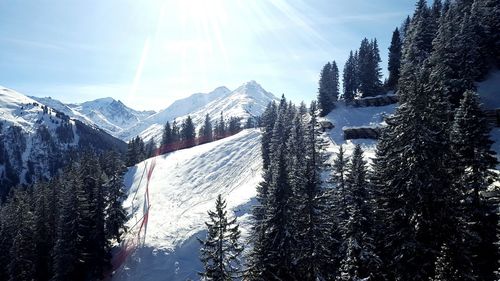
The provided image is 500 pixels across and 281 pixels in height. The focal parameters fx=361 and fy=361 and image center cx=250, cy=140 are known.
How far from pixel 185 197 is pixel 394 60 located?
203ft

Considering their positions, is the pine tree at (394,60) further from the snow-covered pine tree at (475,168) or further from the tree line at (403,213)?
the tree line at (403,213)

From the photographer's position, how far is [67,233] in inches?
1818

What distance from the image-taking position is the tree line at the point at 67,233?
46.3 metres

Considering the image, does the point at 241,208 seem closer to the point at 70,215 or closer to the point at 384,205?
the point at 70,215

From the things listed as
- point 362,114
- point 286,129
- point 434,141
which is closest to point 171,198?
point 286,129

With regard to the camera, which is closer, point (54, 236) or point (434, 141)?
point (434, 141)

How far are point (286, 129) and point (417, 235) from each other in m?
41.8

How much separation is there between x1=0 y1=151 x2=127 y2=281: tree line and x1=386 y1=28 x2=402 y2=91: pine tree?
2710 inches

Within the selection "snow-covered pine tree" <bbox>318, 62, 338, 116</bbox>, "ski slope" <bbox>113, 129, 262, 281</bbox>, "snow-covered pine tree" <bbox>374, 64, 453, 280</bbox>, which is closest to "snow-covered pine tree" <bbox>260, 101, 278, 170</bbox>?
"ski slope" <bbox>113, 129, 262, 281</bbox>

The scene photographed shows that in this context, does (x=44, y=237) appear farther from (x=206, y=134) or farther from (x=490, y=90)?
(x=206, y=134)

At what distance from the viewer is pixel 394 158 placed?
89.9 ft

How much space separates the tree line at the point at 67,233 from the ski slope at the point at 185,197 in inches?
211

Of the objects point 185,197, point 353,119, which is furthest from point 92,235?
point 353,119

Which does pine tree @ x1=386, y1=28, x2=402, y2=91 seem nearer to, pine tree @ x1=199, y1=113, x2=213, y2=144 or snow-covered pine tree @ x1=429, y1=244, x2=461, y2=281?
pine tree @ x1=199, y1=113, x2=213, y2=144
